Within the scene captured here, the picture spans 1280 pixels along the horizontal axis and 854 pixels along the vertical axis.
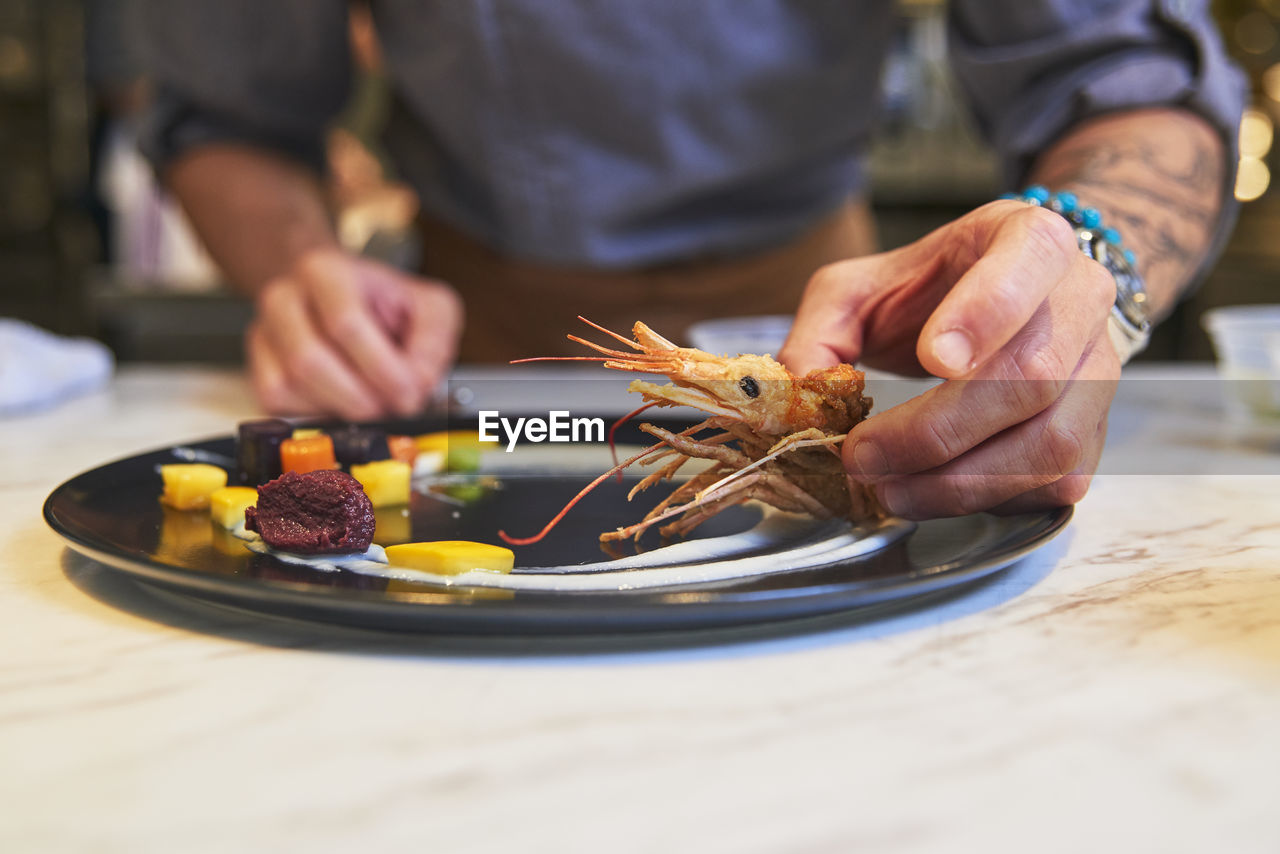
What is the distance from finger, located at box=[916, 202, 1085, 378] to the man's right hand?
2.48ft

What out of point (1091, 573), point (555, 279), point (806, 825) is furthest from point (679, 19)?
point (806, 825)

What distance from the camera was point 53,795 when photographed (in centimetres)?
40

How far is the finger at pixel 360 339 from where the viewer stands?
3.97 ft

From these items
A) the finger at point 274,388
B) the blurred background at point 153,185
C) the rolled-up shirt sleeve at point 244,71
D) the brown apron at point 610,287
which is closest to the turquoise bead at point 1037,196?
the brown apron at point 610,287

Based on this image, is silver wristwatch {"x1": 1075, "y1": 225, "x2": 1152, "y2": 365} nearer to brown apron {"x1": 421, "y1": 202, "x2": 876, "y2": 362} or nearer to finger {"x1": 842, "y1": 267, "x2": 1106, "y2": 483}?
finger {"x1": 842, "y1": 267, "x2": 1106, "y2": 483}

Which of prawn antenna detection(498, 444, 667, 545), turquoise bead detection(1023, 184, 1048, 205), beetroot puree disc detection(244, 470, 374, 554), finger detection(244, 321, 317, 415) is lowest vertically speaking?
finger detection(244, 321, 317, 415)

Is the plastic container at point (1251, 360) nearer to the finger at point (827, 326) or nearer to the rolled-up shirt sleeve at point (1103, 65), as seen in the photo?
the rolled-up shirt sleeve at point (1103, 65)

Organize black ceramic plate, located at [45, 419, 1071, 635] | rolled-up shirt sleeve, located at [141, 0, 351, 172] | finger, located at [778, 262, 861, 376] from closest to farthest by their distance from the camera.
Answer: black ceramic plate, located at [45, 419, 1071, 635], finger, located at [778, 262, 861, 376], rolled-up shirt sleeve, located at [141, 0, 351, 172]

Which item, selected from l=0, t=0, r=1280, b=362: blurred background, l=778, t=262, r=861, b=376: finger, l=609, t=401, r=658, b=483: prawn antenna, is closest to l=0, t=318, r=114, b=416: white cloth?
l=609, t=401, r=658, b=483: prawn antenna

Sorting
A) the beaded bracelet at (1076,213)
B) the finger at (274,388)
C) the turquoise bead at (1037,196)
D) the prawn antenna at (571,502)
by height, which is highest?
the turquoise bead at (1037,196)

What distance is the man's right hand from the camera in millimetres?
1218

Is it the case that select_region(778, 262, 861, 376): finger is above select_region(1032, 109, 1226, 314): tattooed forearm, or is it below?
below

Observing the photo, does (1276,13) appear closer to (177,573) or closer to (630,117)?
(630,117)

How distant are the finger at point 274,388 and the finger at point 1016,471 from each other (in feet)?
2.70
